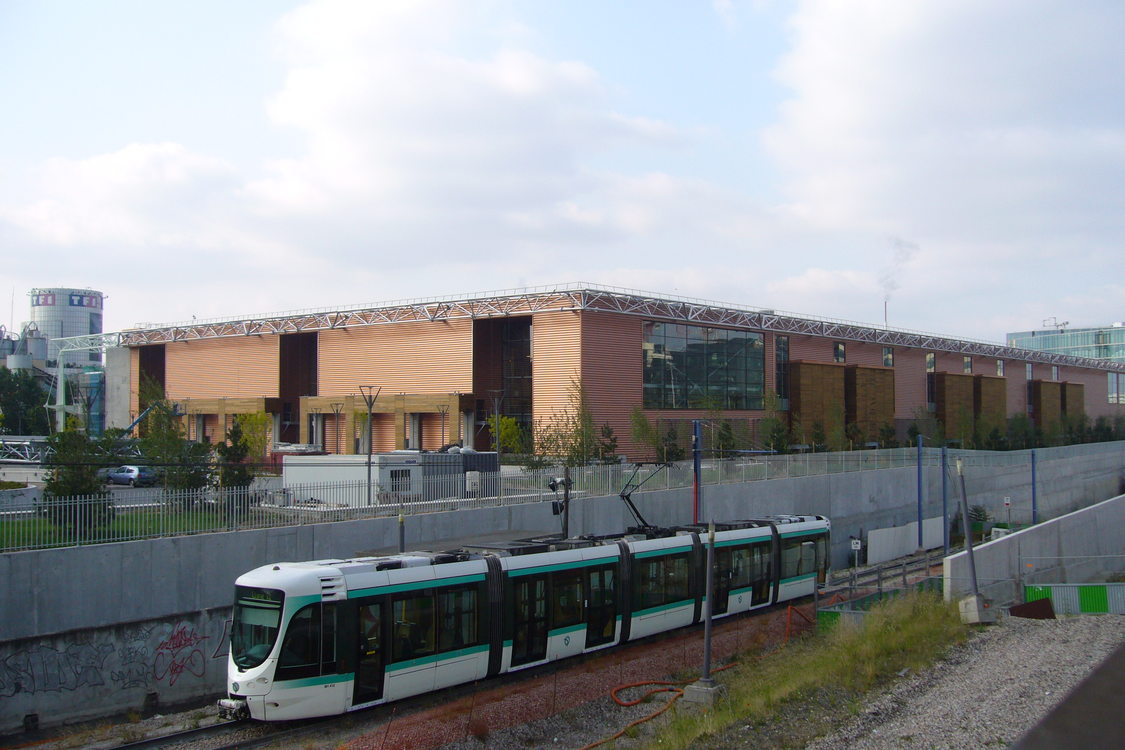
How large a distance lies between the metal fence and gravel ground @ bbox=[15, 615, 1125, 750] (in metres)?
4.93

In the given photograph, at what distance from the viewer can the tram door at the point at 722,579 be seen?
22.3 metres

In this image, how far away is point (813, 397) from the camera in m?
74.9

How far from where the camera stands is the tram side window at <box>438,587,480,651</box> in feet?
51.5

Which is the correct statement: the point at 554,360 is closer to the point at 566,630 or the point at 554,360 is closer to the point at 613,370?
the point at 613,370

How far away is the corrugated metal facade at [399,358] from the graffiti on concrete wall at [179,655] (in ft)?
146

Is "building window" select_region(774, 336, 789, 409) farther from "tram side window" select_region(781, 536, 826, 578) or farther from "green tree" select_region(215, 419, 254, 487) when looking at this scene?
"green tree" select_region(215, 419, 254, 487)

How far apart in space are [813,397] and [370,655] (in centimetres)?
6490

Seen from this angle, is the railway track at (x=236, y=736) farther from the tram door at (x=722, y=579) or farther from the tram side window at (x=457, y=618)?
the tram door at (x=722, y=579)

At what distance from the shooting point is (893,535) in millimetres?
41438

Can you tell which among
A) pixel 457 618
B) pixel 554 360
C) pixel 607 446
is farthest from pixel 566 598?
pixel 554 360

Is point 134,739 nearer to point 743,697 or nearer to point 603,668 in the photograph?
point 603,668

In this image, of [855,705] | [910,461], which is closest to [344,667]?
[855,705]

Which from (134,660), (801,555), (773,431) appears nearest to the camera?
(134,660)

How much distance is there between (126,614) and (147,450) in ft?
53.0
